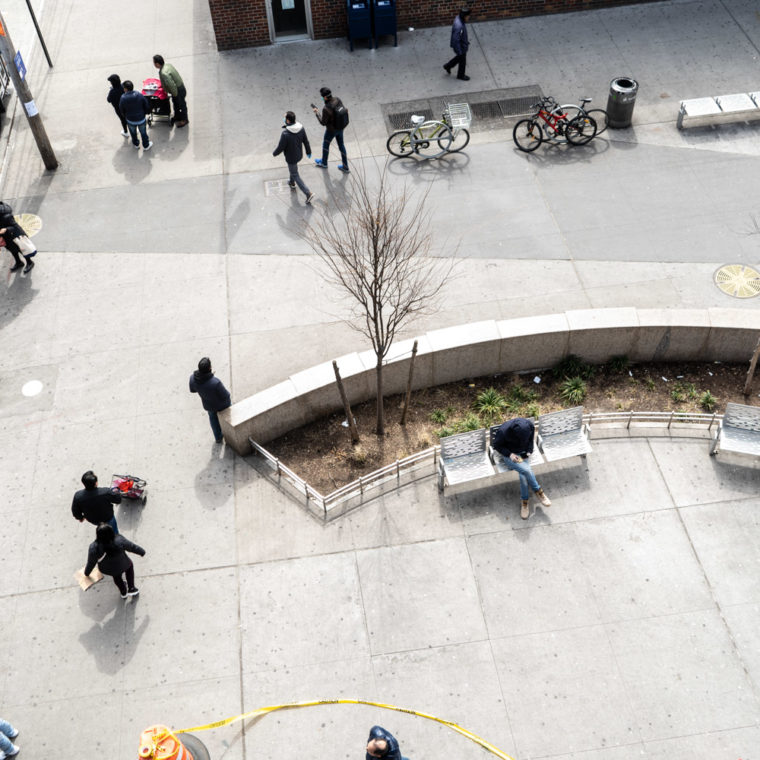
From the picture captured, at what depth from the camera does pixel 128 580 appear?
30.3 feet

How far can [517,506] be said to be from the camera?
397 inches

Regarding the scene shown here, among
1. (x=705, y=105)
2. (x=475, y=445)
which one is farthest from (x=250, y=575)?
(x=705, y=105)

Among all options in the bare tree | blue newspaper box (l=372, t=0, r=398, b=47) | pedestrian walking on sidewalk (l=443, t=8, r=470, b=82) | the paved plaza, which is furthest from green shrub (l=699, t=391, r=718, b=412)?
blue newspaper box (l=372, t=0, r=398, b=47)

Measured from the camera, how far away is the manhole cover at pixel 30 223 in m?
13.5

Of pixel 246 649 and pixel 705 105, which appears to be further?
pixel 705 105

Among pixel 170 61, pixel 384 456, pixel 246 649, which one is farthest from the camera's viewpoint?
pixel 170 61

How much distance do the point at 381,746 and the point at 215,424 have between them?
4.62 m

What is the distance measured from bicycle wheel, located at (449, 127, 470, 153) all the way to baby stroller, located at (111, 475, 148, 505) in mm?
7798

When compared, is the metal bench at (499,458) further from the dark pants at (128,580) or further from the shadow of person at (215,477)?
the dark pants at (128,580)

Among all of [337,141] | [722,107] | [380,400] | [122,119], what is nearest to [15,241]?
[122,119]

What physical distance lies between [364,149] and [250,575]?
8120mm

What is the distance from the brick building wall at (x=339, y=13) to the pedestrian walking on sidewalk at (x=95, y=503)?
1077 cm

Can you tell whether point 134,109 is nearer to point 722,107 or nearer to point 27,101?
point 27,101

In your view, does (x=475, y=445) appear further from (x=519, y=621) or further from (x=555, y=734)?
(x=555, y=734)
